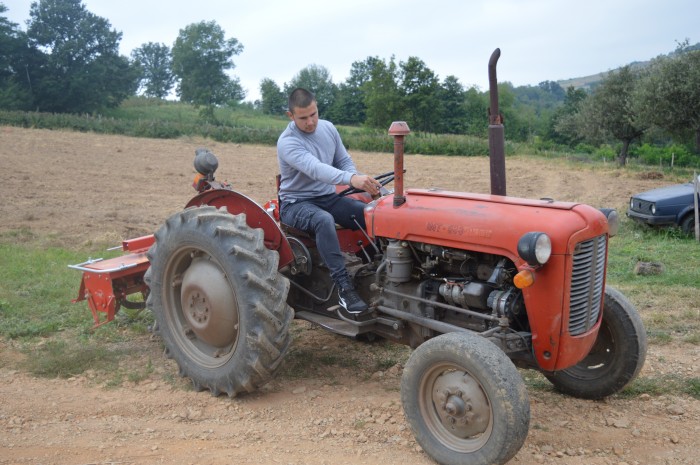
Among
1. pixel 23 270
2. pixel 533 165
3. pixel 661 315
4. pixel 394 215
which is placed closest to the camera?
pixel 394 215

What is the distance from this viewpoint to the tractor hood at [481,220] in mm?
3689

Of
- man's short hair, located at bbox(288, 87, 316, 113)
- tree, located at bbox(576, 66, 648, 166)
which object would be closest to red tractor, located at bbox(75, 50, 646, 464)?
man's short hair, located at bbox(288, 87, 316, 113)

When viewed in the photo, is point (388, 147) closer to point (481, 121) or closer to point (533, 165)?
point (533, 165)

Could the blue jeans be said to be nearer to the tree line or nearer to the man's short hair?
the man's short hair

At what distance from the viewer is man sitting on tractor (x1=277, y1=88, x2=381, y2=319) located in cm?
460

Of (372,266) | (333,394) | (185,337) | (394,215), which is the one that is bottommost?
(333,394)

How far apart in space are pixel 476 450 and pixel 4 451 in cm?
271

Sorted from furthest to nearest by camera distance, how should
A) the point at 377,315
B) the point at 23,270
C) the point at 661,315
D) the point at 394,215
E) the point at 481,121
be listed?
the point at 481,121
the point at 23,270
the point at 661,315
the point at 377,315
the point at 394,215

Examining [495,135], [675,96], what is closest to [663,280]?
[495,135]

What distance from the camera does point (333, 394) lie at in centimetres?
472

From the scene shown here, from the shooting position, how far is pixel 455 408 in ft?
11.9

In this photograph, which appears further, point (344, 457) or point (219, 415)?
point (219, 415)

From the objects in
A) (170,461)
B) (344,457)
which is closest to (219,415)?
(170,461)

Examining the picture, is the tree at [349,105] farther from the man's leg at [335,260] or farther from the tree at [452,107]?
the man's leg at [335,260]
